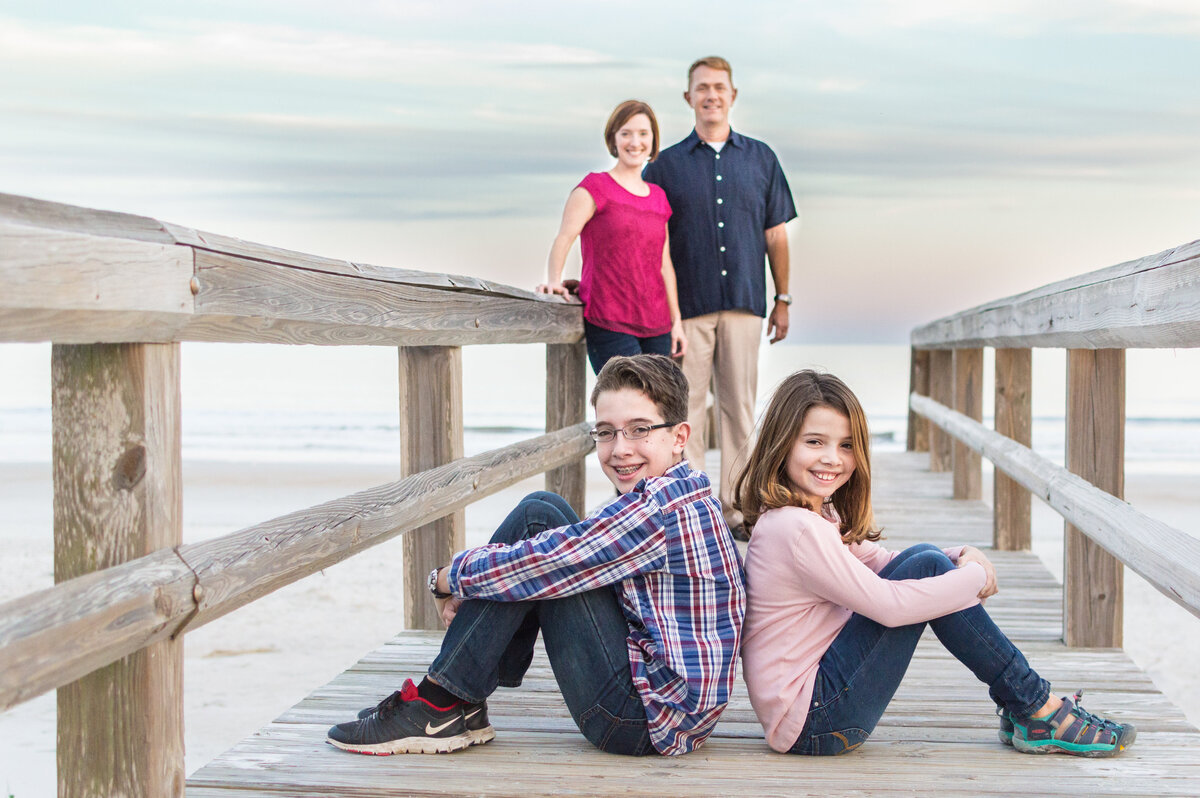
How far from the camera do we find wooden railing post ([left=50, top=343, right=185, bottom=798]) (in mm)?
1698

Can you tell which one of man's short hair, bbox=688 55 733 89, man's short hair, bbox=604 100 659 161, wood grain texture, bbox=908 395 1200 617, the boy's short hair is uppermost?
man's short hair, bbox=688 55 733 89

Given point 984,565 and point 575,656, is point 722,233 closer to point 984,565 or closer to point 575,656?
point 984,565

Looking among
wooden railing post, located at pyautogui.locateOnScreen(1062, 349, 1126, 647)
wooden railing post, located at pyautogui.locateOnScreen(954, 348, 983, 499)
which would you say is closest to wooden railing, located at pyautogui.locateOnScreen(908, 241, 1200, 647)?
wooden railing post, located at pyautogui.locateOnScreen(1062, 349, 1126, 647)

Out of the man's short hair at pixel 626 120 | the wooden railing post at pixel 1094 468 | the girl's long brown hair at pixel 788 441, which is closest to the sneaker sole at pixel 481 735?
the girl's long brown hair at pixel 788 441

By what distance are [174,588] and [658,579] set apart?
3.09 feet

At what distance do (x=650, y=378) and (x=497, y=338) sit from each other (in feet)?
3.99

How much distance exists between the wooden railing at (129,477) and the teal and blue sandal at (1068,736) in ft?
4.81

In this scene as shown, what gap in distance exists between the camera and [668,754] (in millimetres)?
2422

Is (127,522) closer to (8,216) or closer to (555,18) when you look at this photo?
(8,216)

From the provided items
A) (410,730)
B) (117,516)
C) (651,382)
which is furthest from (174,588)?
(651,382)

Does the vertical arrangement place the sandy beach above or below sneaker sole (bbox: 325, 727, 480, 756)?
below

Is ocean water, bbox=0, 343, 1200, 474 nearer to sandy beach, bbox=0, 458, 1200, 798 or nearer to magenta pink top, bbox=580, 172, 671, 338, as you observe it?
sandy beach, bbox=0, 458, 1200, 798

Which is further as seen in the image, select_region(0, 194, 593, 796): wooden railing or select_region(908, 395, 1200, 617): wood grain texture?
select_region(908, 395, 1200, 617): wood grain texture

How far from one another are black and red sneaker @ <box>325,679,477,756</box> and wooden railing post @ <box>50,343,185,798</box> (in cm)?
62
